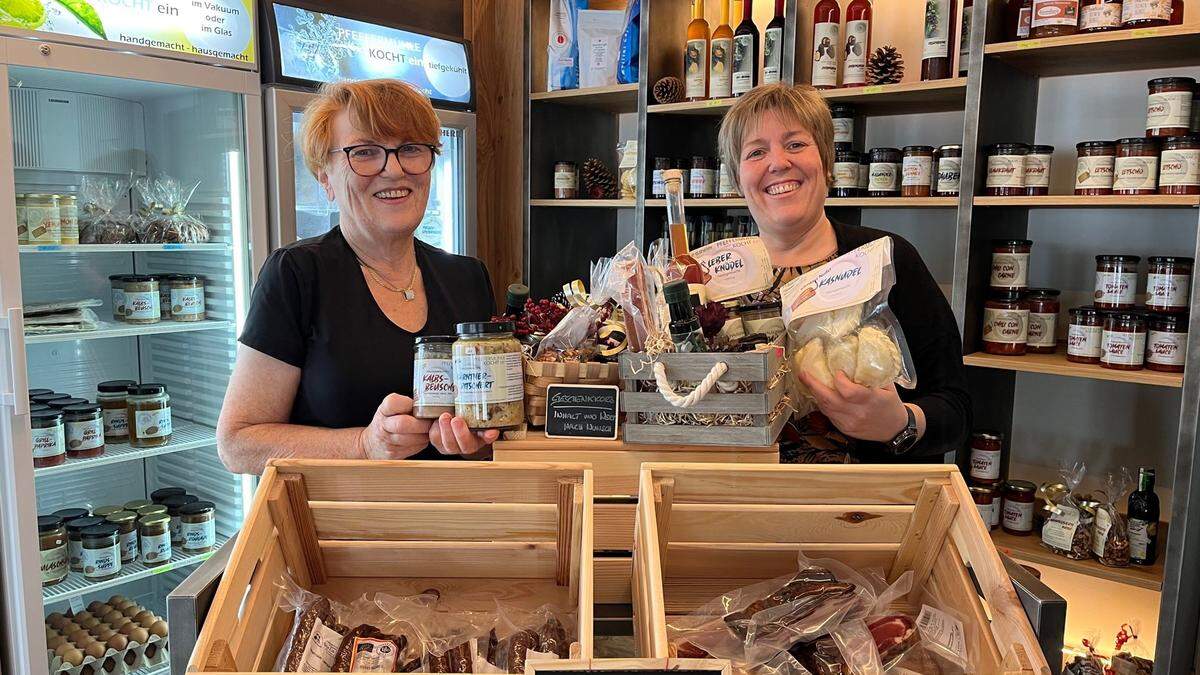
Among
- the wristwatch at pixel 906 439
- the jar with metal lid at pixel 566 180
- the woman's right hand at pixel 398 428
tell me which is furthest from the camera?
the jar with metal lid at pixel 566 180

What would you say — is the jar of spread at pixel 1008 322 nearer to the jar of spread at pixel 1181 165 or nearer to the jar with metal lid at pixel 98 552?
the jar of spread at pixel 1181 165

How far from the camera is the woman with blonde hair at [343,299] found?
1543 millimetres

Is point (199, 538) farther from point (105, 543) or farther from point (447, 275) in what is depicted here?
point (447, 275)

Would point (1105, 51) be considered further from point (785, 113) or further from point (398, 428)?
point (398, 428)

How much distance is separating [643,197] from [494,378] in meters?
2.19

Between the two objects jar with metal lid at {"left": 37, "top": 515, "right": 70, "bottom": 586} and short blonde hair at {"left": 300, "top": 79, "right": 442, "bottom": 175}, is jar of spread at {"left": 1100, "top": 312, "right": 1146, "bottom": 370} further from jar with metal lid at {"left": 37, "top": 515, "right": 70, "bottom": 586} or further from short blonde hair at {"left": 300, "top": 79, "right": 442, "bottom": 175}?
jar with metal lid at {"left": 37, "top": 515, "right": 70, "bottom": 586}

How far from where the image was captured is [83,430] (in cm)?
253

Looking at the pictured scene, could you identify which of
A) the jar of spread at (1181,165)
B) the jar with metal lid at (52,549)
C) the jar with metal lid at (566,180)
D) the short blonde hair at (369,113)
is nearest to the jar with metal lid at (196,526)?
the jar with metal lid at (52,549)

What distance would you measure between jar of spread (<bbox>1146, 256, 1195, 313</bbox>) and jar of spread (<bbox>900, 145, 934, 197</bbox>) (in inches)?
24.5

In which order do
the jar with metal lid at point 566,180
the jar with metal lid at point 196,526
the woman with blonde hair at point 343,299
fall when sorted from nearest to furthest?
the woman with blonde hair at point 343,299
the jar with metal lid at point 196,526
the jar with metal lid at point 566,180

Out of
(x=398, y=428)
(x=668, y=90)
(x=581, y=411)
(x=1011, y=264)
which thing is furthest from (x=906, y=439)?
(x=668, y=90)

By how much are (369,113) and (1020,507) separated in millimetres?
2084

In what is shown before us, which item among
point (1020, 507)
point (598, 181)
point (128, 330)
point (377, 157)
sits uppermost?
point (598, 181)

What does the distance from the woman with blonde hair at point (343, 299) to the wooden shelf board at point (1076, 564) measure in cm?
156
